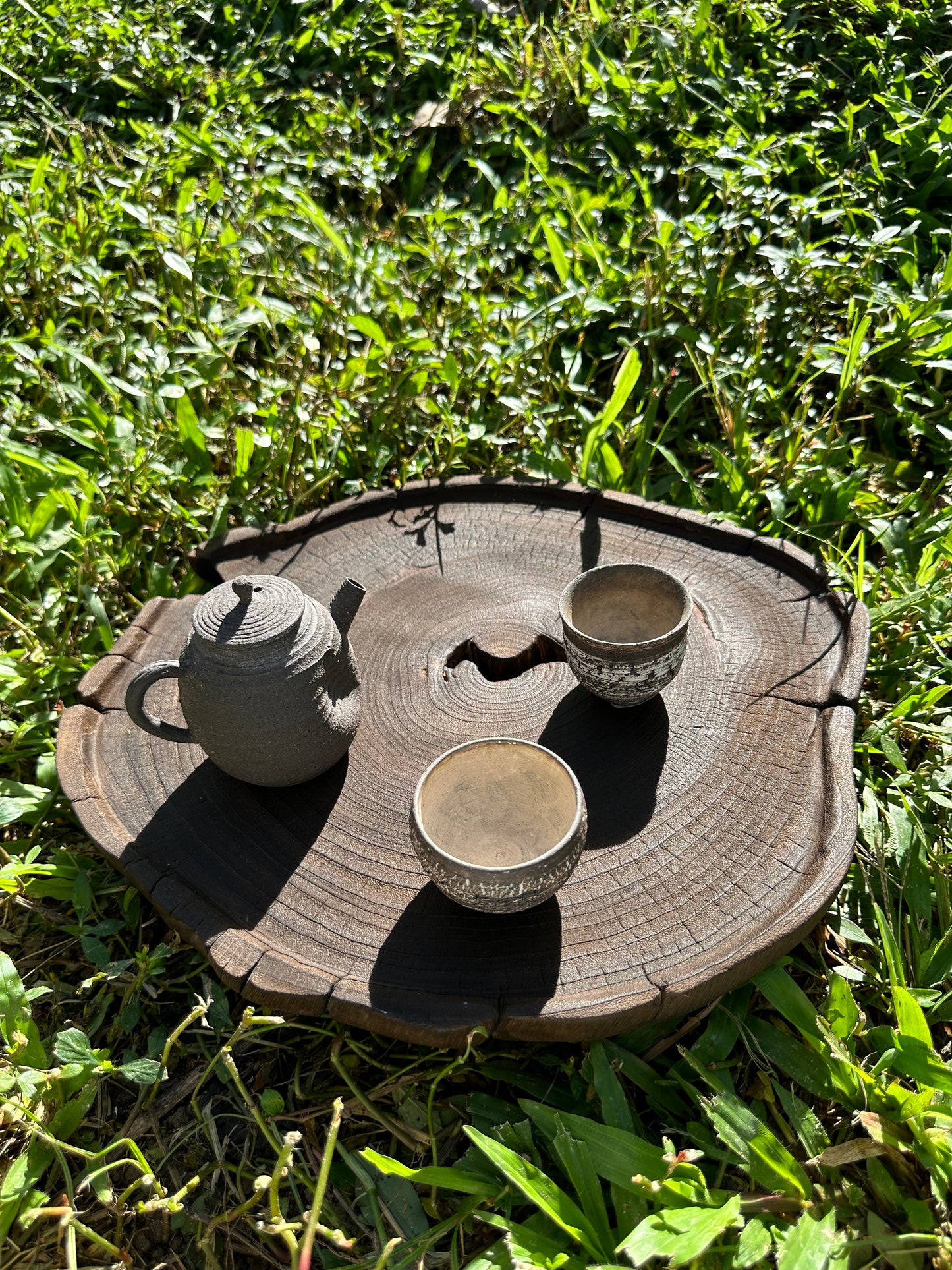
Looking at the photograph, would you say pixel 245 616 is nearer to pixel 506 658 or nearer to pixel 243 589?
pixel 243 589

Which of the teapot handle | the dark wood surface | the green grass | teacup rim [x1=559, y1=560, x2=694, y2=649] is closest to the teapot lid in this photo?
the teapot handle

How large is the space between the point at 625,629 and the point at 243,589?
0.81 metres

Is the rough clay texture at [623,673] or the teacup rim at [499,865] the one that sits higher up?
the rough clay texture at [623,673]

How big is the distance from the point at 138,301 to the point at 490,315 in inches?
46.3

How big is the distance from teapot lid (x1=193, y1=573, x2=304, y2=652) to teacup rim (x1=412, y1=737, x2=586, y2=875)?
367 millimetres

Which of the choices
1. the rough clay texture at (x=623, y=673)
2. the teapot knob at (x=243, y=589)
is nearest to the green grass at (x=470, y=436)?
the rough clay texture at (x=623, y=673)

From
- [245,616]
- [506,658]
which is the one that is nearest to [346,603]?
[245,616]

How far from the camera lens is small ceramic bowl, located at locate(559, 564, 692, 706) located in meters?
1.89

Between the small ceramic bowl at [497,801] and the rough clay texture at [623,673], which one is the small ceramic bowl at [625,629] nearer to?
the rough clay texture at [623,673]

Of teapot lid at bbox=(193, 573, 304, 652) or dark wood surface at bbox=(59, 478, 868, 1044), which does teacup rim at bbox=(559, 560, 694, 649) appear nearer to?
dark wood surface at bbox=(59, 478, 868, 1044)

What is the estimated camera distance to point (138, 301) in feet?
10.9

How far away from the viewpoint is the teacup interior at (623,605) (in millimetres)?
2086

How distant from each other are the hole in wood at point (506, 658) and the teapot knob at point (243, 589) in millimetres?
513

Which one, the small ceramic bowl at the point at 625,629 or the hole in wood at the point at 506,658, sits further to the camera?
the hole in wood at the point at 506,658
